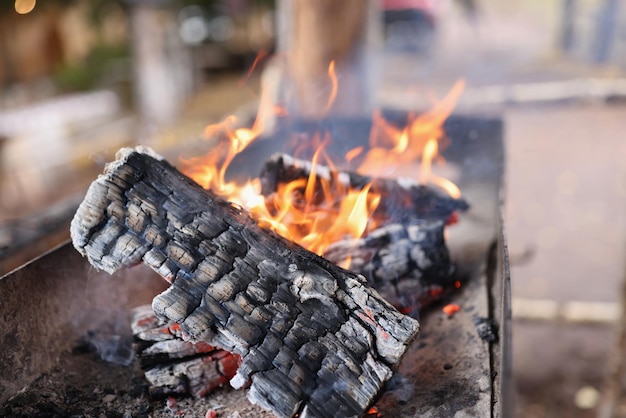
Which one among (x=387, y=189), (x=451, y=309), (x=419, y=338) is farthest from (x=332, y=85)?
(x=419, y=338)

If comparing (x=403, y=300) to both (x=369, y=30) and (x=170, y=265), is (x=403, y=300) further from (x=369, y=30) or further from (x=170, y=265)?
(x=369, y=30)

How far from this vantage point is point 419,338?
2307mm

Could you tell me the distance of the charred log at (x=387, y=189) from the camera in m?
2.62

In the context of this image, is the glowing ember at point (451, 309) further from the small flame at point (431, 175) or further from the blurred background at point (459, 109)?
the blurred background at point (459, 109)

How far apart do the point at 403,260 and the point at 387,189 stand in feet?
1.46

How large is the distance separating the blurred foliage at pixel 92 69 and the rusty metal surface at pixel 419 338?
13.8 metres

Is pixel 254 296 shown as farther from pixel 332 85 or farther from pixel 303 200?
pixel 332 85

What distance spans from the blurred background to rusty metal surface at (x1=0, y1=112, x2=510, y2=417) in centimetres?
59

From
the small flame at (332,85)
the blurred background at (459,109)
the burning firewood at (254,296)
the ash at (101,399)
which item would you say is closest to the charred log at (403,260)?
the burning firewood at (254,296)

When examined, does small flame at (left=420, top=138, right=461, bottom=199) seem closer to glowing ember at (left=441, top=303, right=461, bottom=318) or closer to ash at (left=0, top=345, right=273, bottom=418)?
glowing ember at (left=441, top=303, right=461, bottom=318)

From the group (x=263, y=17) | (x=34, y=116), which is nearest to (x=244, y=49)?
(x=263, y=17)

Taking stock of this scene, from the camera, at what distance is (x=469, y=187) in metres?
3.50

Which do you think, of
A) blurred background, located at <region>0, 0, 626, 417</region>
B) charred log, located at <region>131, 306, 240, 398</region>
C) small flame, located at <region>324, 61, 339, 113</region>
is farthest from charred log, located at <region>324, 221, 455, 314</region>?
small flame, located at <region>324, 61, 339, 113</region>

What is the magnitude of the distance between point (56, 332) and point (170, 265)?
75 centimetres
